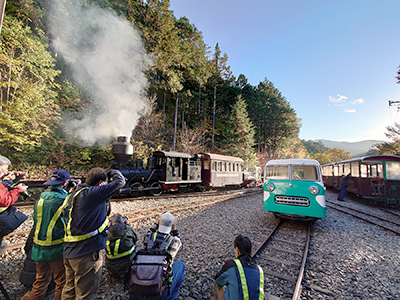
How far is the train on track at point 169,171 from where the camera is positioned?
9.41 meters

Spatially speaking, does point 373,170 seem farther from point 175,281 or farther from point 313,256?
point 175,281

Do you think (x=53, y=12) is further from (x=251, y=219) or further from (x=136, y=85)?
(x=251, y=219)

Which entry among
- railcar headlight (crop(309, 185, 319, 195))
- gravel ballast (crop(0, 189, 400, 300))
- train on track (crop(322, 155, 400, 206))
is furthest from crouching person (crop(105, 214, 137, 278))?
train on track (crop(322, 155, 400, 206))

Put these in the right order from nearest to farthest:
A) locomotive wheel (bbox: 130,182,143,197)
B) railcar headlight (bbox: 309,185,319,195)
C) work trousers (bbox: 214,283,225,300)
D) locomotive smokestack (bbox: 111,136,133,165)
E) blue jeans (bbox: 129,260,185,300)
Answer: work trousers (bbox: 214,283,225,300) < blue jeans (bbox: 129,260,185,300) < railcar headlight (bbox: 309,185,319,195) < locomotive smokestack (bbox: 111,136,133,165) < locomotive wheel (bbox: 130,182,143,197)

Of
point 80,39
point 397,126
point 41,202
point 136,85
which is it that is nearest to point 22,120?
point 136,85

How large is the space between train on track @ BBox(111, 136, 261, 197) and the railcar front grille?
6.60 m

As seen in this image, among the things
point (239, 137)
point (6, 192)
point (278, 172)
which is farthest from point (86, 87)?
point (239, 137)

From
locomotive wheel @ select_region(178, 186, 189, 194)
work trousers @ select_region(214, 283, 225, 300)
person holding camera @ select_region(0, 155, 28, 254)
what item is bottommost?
locomotive wheel @ select_region(178, 186, 189, 194)

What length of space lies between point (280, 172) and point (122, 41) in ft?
54.0

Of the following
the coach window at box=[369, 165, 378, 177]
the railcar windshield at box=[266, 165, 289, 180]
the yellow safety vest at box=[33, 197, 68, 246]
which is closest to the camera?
the yellow safety vest at box=[33, 197, 68, 246]

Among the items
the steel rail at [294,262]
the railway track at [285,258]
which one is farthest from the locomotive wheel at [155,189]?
the steel rail at [294,262]

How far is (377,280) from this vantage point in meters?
3.40

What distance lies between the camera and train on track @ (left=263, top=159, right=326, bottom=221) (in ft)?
18.3

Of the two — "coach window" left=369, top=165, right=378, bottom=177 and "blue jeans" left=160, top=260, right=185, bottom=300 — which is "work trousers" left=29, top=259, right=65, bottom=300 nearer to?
"blue jeans" left=160, top=260, right=185, bottom=300
